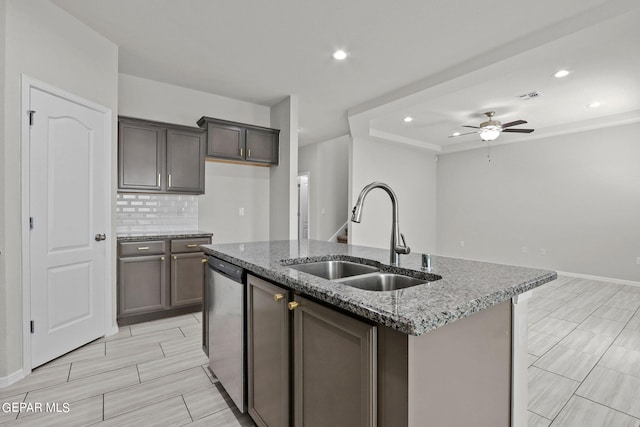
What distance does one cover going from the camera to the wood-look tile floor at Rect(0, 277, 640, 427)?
1.84m

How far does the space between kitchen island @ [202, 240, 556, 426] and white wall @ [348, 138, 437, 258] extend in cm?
499

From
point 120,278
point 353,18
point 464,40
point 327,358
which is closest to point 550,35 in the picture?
point 464,40

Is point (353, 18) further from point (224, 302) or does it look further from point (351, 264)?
point (224, 302)

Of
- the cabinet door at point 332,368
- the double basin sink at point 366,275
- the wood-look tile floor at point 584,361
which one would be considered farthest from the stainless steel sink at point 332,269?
the wood-look tile floor at point 584,361

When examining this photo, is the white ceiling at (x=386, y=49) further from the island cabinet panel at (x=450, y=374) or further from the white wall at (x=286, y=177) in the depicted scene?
the island cabinet panel at (x=450, y=374)

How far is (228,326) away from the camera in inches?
73.1

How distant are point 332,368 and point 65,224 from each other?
263cm

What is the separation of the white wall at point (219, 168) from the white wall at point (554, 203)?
5.15m

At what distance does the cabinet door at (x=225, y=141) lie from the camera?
3918 mm

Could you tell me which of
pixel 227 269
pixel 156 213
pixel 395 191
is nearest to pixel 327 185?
pixel 395 191

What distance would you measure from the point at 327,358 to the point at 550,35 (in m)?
3.28

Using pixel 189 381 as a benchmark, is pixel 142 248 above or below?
above

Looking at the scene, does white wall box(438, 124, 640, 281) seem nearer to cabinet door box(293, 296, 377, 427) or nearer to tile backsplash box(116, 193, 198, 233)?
tile backsplash box(116, 193, 198, 233)

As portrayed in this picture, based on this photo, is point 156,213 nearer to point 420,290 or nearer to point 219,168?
point 219,168
